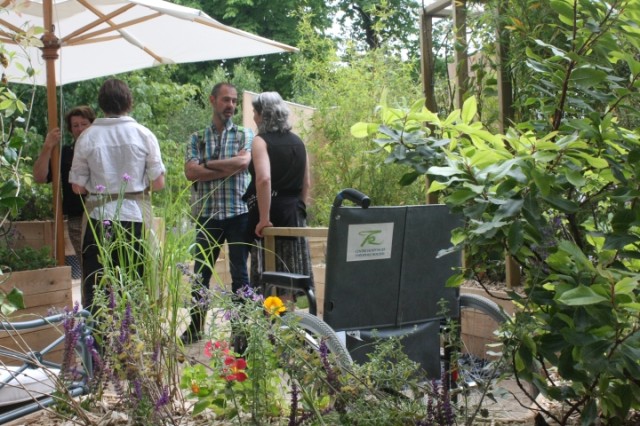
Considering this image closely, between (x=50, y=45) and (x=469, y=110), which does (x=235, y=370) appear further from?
(x=50, y=45)

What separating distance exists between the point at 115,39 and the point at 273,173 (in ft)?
8.64

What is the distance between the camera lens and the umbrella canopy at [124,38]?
5730 millimetres

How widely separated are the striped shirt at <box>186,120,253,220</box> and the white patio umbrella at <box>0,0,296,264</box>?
0.76 metres

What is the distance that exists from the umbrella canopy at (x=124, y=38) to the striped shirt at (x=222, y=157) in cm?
78

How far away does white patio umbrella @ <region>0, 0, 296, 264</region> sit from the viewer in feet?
16.7

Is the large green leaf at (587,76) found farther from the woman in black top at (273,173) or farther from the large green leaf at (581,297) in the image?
the woman in black top at (273,173)

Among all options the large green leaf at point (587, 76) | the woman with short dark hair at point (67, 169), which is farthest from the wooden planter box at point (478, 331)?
the large green leaf at point (587, 76)

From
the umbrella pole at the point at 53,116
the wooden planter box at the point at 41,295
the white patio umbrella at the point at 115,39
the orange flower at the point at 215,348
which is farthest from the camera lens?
the white patio umbrella at the point at 115,39

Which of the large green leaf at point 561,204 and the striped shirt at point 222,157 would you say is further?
the striped shirt at point 222,157

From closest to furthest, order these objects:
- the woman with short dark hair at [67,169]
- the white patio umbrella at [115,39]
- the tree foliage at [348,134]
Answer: the woman with short dark hair at [67,169] < the white patio umbrella at [115,39] < the tree foliage at [348,134]

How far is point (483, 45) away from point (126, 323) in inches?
119

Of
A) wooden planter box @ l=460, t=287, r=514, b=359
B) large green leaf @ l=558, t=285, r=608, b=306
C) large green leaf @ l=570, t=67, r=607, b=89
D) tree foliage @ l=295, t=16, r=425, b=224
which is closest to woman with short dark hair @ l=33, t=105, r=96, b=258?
wooden planter box @ l=460, t=287, r=514, b=359

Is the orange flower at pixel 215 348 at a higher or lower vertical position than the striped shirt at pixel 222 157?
lower

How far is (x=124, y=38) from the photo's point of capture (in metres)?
6.31
